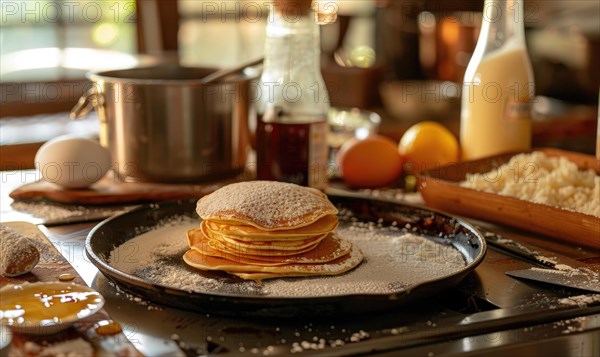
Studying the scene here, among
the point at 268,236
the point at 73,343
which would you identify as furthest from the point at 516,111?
the point at 73,343

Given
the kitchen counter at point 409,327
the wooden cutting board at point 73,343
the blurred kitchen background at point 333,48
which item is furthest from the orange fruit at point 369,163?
the blurred kitchen background at point 333,48

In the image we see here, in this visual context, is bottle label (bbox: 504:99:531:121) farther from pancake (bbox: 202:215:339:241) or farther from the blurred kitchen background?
the blurred kitchen background

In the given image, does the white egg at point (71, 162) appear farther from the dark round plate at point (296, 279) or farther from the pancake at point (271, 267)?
the pancake at point (271, 267)

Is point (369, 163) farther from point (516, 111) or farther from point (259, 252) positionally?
point (259, 252)

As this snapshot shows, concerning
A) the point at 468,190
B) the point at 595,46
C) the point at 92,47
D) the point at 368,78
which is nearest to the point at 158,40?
the point at 92,47

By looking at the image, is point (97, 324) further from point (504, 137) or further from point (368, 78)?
point (368, 78)

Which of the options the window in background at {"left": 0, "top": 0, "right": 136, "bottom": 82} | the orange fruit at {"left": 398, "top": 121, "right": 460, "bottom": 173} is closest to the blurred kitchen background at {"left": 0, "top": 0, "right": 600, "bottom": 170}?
the window in background at {"left": 0, "top": 0, "right": 136, "bottom": 82}
